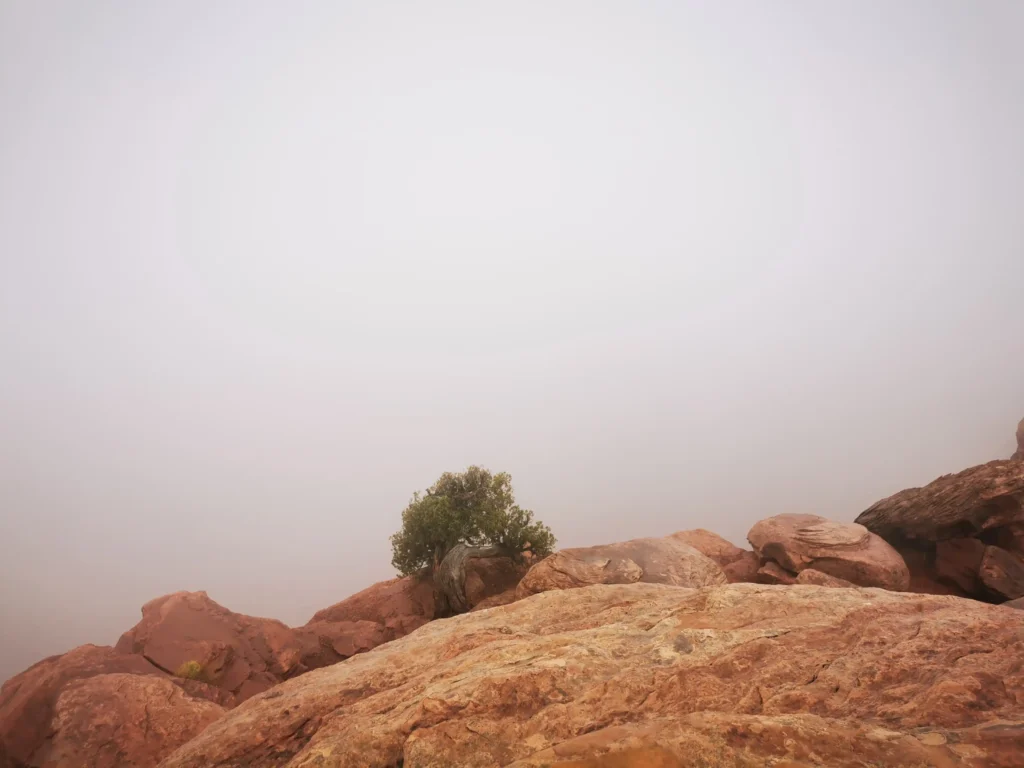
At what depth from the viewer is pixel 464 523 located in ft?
116

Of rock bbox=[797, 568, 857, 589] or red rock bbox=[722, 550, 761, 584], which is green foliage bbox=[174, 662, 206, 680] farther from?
rock bbox=[797, 568, 857, 589]

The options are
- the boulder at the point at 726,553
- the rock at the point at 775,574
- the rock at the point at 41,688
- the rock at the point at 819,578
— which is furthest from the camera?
the boulder at the point at 726,553

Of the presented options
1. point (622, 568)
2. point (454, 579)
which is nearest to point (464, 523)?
point (454, 579)

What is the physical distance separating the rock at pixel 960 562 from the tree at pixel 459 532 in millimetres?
22792

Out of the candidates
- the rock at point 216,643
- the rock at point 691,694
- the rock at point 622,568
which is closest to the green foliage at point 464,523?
the rock at point 622,568

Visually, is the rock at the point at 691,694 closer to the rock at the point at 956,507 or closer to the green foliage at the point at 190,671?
the green foliage at the point at 190,671

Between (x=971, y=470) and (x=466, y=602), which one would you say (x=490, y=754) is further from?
(x=971, y=470)

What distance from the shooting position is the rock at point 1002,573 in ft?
75.7

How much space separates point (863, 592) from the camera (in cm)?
1266

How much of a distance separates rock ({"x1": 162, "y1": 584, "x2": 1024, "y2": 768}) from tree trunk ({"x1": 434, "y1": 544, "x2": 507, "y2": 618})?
56.6 ft

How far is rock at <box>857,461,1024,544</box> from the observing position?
24453mm

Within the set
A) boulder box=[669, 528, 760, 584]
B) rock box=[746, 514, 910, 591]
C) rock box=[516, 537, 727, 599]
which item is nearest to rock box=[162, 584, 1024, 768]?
rock box=[516, 537, 727, 599]

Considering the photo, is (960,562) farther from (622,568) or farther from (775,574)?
(622,568)

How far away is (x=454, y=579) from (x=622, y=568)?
10.9 meters
